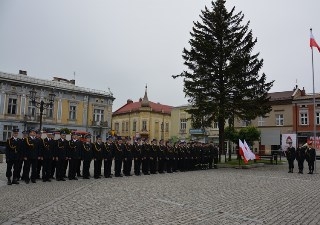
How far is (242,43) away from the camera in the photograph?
984 inches

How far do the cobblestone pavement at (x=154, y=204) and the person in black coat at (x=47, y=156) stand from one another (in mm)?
1075

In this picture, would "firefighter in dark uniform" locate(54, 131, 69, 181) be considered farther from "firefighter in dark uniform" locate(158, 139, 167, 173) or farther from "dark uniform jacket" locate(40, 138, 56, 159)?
"firefighter in dark uniform" locate(158, 139, 167, 173)

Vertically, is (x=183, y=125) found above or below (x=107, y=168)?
above

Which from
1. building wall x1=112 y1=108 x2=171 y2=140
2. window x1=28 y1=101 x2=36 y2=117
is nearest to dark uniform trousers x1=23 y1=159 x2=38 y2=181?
window x1=28 y1=101 x2=36 y2=117

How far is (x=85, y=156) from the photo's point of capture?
14008 mm

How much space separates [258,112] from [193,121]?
5.14 metres

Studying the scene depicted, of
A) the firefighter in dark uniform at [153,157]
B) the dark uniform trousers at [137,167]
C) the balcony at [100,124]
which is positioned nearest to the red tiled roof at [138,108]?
the balcony at [100,124]

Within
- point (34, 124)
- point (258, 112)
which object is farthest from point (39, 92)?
point (258, 112)

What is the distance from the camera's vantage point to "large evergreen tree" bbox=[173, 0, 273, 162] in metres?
24.4

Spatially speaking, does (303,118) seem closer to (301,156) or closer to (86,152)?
(301,156)

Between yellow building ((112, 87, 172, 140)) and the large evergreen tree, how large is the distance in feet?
111

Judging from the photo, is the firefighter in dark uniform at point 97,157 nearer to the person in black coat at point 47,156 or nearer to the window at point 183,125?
the person in black coat at point 47,156

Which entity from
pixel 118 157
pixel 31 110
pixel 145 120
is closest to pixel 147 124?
pixel 145 120

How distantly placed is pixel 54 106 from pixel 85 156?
3567 cm
